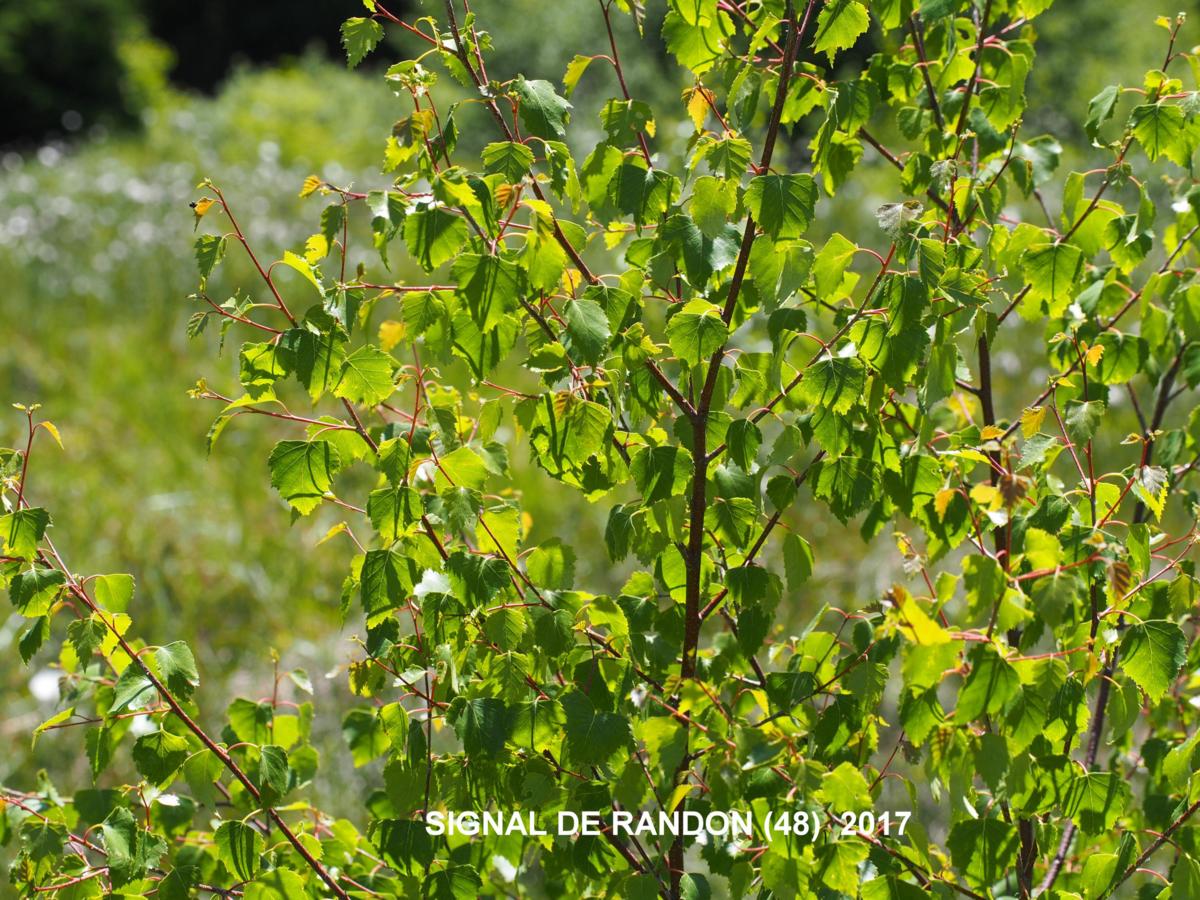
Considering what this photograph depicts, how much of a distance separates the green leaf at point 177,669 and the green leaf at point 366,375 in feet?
1.05

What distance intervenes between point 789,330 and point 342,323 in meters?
0.43

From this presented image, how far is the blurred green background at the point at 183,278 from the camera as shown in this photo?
388 cm

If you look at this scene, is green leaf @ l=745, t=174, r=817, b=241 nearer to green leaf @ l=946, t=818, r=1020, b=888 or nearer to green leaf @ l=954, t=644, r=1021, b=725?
green leaf @ l=954, t=644, r=1021, b=725

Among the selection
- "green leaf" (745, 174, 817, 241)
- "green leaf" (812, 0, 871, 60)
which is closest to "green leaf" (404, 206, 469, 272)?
"green leaf" (745, 174, 817, 241)

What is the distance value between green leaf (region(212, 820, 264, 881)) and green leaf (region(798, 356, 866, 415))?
0.69 metres

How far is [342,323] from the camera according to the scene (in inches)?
45.7

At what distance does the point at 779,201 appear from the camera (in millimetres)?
1150

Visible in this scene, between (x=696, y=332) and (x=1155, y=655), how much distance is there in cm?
50

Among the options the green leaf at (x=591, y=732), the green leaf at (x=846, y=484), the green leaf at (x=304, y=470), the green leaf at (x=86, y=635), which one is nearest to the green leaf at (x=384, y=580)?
the green leaf at (x=304, y=470)

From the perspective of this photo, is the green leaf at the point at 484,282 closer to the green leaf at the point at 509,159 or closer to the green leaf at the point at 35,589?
the green leaf at the point at 509,159

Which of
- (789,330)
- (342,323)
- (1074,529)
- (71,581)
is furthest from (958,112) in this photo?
(71,581)

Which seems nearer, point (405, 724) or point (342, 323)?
point (342, 323)

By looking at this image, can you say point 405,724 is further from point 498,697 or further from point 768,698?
point 768,698

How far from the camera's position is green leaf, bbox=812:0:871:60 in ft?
3.80
